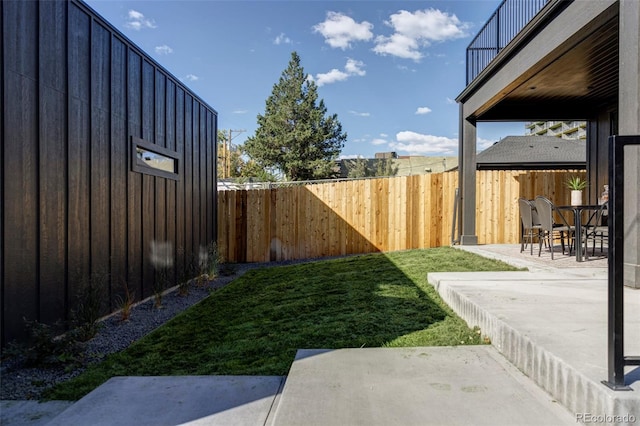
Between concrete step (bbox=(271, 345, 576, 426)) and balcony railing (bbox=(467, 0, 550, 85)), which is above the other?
balcony railing (bbox=(467, 0, 550, 85))

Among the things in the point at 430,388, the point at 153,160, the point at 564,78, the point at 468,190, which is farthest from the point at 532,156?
the point at 430,388

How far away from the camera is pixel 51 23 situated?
11.3ft

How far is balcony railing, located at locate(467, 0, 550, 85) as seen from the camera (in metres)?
5.72

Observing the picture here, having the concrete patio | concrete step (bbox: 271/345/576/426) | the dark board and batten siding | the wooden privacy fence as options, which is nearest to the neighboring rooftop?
the wooden privacy fence

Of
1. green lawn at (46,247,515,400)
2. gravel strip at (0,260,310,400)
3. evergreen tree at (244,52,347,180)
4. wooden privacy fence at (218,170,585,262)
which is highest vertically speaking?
evergreen tree at (244,52,347,180)

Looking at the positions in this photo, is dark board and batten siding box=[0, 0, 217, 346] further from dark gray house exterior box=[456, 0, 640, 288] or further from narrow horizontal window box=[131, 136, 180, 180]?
dark gray house exterior box=[456, 0, 640, 288]

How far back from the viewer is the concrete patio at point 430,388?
166 centimetres

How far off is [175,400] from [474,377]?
1.58 metres

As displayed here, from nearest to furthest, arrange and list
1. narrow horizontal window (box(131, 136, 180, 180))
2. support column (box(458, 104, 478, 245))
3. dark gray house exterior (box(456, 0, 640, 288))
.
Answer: dark gray house exterior (box(456, 0, 640, 288))
narrow horizontal window (box(131, 136, 180, 180))
support column (box(458, 104, 478, 245))

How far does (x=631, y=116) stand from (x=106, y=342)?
16.9ft

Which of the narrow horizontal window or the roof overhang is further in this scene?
the narrow horizontal window

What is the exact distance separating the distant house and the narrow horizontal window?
37.3ft

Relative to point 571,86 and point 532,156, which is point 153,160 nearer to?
point 571,86

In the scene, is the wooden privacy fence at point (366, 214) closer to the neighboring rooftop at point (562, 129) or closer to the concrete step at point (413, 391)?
the concrete step at point (413, 391)
